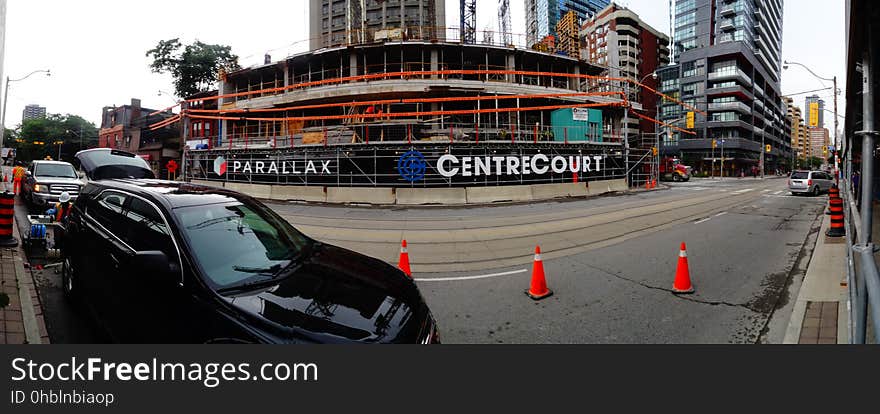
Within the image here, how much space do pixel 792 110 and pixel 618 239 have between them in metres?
190

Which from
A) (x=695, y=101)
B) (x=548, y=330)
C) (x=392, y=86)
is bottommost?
(x=548, y=330)

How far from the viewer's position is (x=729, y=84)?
77.6 m

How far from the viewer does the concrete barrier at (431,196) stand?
63.1 ft

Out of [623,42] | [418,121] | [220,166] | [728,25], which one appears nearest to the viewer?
[418,121]

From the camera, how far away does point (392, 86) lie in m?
28.9

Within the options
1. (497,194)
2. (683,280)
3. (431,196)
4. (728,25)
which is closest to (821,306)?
(683,280)

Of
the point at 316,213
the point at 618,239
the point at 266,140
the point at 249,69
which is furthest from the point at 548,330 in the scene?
the point at 249,69

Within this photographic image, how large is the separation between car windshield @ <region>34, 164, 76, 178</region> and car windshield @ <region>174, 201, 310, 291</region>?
46.4 ft

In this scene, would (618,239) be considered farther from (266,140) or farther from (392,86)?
(266,140)

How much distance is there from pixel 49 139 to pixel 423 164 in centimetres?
7812

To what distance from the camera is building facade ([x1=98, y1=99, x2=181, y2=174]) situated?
4375cm

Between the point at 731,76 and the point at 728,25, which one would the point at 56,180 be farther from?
the point at 728,25

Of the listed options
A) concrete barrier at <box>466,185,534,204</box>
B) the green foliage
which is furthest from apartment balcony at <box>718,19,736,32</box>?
the green foliage

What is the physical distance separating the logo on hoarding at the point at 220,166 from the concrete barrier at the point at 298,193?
626 cm
